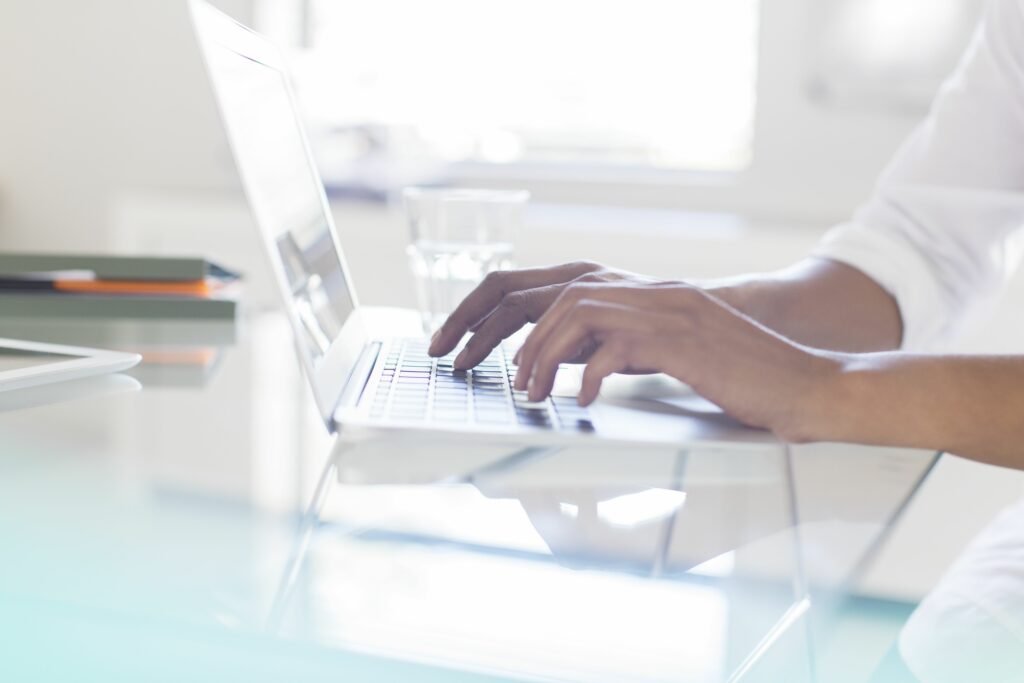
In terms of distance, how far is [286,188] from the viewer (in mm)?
817

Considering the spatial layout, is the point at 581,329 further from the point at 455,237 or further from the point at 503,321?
the point at 455,237

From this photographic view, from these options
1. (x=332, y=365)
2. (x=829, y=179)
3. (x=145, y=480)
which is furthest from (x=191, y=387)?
(x=829, y=179)

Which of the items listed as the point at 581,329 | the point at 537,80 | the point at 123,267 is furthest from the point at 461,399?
the point at 537,80

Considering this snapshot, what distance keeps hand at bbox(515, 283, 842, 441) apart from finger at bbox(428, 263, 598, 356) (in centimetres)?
13

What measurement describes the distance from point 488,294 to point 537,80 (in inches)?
61.5

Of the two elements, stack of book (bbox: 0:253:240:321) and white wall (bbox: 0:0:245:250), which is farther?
white wall (bbox: 0:0:245:250)

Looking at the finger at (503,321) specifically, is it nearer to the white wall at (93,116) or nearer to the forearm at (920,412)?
the forearm at (920,412)

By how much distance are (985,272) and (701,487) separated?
24.6 inches

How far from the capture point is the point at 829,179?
2061mm

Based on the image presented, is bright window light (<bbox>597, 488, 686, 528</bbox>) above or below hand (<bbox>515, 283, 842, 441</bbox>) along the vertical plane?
below

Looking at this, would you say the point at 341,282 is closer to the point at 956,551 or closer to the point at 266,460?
the point at 266,460

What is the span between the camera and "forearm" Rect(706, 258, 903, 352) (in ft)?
3.13

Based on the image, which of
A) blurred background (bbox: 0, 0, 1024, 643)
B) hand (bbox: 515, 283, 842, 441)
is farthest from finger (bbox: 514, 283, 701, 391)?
blurred background (bbox: 0, 0, 1024, 643)

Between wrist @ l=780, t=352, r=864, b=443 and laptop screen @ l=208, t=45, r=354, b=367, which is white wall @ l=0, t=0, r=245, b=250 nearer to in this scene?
laptop screen @ l=208, t=45, r=354, b=367
